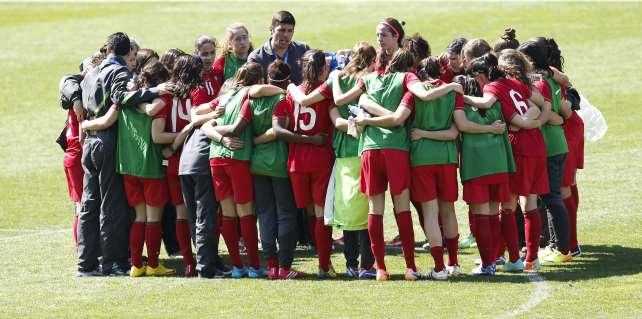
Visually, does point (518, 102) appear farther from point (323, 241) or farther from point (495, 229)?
point (323, 241)

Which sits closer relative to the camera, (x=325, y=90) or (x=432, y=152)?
(x=432, y=152)

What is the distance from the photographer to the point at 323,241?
11523 millimetres

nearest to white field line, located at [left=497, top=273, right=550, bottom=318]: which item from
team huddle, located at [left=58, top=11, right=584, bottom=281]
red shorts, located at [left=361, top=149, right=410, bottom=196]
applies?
team huddle, located at [left=58, top=11, right=584, bottom=281]

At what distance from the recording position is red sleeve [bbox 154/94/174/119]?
11.7 meters

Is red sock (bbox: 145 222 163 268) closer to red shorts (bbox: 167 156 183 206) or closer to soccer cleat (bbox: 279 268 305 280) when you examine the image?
red shorts (bbox: 167 156 183 206)

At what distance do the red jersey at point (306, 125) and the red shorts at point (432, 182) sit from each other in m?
0.84

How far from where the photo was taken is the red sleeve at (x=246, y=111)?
11445 mm

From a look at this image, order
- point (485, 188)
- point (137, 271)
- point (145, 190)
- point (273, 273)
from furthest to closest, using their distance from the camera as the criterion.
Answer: point (137, 271), point (145, 190), point (273, 273), point (485, 188)

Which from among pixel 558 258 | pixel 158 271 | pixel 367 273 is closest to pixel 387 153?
pixel 367 273

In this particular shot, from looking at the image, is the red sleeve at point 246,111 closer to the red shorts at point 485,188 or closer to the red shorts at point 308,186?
the red shorts at point 308,186

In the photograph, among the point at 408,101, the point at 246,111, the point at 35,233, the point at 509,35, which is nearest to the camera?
the point at 408,101

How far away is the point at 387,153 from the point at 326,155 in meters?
0.71

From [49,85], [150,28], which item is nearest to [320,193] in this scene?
[49,85]

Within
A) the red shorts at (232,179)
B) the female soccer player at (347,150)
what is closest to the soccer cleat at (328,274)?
the female soccer player at (347,150)
